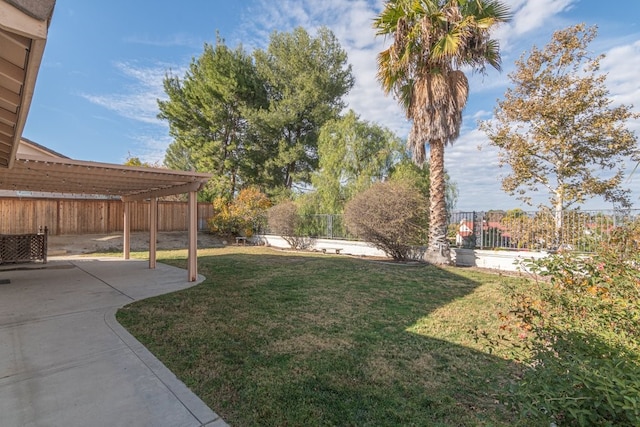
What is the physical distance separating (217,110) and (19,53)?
20010 millimetres

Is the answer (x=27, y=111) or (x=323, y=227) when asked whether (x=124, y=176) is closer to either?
(x=27, y=111)

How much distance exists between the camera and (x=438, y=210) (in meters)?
9.93

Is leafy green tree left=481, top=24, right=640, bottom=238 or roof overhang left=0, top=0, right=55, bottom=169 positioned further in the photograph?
leafy green tree left=481, top=24, right=640, bottom=238

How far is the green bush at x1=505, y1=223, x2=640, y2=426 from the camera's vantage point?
1436mm

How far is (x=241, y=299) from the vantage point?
5801 mm

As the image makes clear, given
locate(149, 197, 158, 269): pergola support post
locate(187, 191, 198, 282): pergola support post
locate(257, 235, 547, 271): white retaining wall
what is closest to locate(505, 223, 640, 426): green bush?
locate(257, 235, 547, 271): white retaining wall

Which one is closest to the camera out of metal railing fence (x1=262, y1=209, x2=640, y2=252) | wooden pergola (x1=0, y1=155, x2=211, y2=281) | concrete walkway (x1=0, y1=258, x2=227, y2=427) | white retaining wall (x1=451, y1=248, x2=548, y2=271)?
concrete walkway (x1=0, y1=258, x2=227, y2=427)

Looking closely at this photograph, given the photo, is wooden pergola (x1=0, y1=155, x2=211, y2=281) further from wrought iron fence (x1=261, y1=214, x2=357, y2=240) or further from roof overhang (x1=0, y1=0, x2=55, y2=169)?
wrought iron fence (x1=261, y1=214, x2=357, y2=240)

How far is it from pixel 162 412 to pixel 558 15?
12882 millimetres

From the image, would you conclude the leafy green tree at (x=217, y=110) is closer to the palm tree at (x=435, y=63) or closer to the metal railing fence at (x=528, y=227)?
the palm tree at (x=435, y=63)

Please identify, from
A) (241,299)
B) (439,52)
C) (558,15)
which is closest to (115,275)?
(241,299)

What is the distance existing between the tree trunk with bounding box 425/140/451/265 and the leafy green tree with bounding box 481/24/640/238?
7.10 feet

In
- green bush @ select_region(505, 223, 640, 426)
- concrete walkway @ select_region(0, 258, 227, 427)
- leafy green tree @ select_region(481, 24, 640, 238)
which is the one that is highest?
leafy green tree @ select_region(481, 24, 640, 238)

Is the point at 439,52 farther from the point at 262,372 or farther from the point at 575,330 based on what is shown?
the point at 262,372
